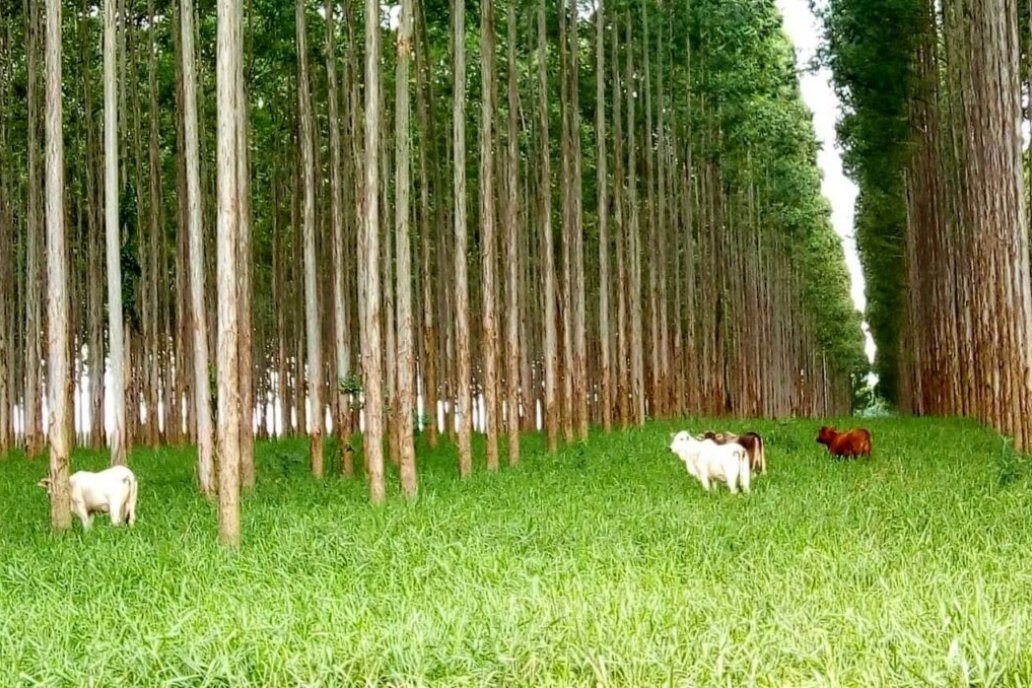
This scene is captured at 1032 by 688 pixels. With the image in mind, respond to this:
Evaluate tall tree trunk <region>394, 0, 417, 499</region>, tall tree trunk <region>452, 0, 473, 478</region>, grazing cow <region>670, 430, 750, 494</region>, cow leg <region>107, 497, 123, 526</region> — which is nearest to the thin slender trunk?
cow leg <region>107, 497, 123, 526</region>

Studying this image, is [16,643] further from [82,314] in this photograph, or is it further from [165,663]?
[82,314]

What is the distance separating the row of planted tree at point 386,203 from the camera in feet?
40.4

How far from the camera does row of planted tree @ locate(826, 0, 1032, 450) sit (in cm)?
1490

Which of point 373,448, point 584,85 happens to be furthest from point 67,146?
point 373,448

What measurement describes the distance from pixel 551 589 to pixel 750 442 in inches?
245

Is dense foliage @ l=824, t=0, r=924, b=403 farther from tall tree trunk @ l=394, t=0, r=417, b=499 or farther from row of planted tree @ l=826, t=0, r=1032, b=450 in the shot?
tall tree trunk @ l=394, t=0, r=417, b=499

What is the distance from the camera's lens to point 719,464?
11.1m

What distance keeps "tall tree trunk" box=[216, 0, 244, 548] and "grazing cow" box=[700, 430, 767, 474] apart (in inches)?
206

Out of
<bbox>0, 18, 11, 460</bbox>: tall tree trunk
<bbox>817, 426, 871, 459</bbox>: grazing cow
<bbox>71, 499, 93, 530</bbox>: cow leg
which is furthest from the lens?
<bbox>0, 18, 11, 460</bbox>: tall tree trunk

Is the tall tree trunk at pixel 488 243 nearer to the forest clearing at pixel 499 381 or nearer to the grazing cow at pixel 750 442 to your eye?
the forest clearing at pixel 499 381

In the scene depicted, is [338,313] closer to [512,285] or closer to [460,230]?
[460,230]

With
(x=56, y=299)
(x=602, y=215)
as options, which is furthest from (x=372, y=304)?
(x=602, y=215)

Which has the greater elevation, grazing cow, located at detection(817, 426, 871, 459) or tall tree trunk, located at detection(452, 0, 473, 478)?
tall tree trunk, located at detection(452, 0, 473, 478)

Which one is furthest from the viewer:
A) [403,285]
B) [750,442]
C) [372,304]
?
[403,285]
